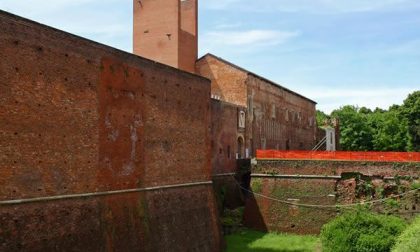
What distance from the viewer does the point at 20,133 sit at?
41.0ft

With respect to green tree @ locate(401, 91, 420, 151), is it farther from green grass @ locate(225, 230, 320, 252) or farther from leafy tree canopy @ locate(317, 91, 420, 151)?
green grass @ locate(225, 230, 320, 252)

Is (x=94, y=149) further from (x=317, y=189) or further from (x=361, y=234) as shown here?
(x=317, y=189)

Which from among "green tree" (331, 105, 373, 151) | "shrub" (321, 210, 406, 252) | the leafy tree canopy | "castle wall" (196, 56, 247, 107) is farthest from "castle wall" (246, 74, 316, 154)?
"shrub" (321, 210, 406, 252)

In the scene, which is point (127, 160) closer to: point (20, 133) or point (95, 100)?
point (95, 100)

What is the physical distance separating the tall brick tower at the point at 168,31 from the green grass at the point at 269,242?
12045mm

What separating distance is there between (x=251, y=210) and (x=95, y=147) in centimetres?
1280

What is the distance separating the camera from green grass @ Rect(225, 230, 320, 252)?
71.2ft

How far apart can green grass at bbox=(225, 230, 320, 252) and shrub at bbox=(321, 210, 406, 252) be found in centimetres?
234

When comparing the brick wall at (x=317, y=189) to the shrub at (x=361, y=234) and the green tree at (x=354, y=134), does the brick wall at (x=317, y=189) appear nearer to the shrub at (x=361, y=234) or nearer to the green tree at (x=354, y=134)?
the shrub at (x=361, y=234)

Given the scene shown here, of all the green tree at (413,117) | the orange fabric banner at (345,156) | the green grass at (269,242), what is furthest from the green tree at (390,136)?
the green grass at (269,242)

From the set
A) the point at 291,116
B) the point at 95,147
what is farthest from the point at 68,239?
the point at 291,116

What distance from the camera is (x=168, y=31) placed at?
3064 cm

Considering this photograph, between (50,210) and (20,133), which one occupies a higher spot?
(20,133)

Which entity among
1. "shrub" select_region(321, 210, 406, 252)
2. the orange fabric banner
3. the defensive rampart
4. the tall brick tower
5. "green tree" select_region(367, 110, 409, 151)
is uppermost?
the tall brick tower
